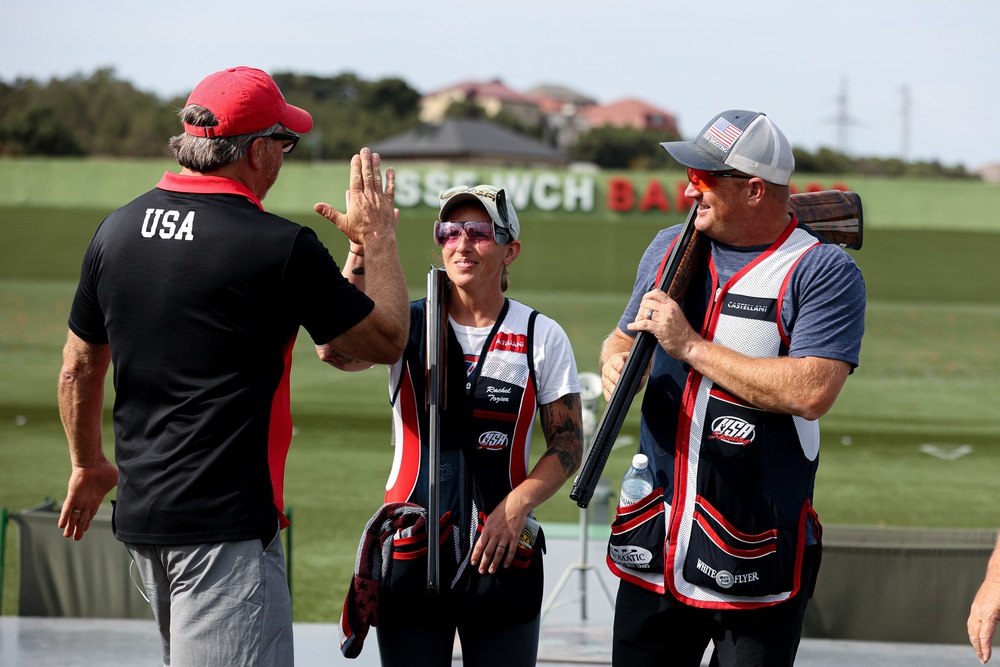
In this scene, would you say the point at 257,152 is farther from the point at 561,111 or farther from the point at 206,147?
the point at 561,111

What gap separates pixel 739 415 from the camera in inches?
105

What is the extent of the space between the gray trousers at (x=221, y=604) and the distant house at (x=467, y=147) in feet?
218

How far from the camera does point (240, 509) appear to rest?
2.42m

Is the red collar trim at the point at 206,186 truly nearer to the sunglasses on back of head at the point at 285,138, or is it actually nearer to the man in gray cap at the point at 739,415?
the sunglasses on back of head at the point at 285,138

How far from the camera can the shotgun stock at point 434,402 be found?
2.73 metres

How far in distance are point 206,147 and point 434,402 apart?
800mm

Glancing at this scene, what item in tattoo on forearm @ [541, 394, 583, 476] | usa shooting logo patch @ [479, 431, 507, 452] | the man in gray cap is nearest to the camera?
the man in gray cap

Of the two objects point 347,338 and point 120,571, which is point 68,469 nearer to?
point 120,571

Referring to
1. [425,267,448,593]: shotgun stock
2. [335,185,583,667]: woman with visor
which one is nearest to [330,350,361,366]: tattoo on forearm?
[335,185,583,667]: woman with visor

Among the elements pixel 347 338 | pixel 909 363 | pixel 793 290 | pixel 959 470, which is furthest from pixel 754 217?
pixel 909 363

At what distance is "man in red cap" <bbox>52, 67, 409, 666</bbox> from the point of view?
2.39 metres

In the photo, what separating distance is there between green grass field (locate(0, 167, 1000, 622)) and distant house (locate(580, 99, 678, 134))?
99.9 metres

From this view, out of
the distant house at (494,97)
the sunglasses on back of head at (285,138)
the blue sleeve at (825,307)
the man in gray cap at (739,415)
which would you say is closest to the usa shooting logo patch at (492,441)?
the man in gray cap at (739,415)

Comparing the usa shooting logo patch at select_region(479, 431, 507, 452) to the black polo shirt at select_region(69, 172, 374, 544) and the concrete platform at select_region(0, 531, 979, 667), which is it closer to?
the black polo shirt at select_region(69, 172, 374, 544)
